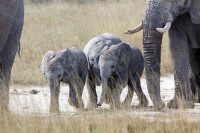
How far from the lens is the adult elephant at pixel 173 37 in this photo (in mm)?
5664

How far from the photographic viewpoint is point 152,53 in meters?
5.73

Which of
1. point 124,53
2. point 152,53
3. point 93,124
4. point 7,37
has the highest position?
point 7,37

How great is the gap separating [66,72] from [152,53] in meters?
1.62

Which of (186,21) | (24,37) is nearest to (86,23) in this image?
(24,37)

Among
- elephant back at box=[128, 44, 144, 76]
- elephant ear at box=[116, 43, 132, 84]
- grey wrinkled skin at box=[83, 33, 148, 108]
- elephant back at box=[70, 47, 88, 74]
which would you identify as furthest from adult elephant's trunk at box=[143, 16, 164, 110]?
elephant back at box=[70, 47, 88, 74]

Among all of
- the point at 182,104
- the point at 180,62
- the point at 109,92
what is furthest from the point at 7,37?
the point at 182,104

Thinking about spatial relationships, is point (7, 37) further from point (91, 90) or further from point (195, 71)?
point (195, 71)

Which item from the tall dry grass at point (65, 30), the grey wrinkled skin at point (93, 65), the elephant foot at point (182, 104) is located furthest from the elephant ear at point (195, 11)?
the tall dry grass at point (65, 30)

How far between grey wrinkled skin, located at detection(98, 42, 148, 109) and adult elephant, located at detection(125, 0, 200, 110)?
0.72 meters

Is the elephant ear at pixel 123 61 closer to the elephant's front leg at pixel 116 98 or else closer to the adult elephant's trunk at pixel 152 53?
the elephant's front leg at pixel 116 98

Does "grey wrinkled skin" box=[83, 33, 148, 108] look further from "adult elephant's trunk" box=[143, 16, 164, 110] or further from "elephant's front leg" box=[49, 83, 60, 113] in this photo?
"adult elephant's trunk" box=[143, 16, 164, 110]

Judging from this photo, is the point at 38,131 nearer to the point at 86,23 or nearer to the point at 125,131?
the point at 125,131

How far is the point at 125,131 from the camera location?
487 centimetres

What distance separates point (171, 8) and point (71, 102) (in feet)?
7.92
